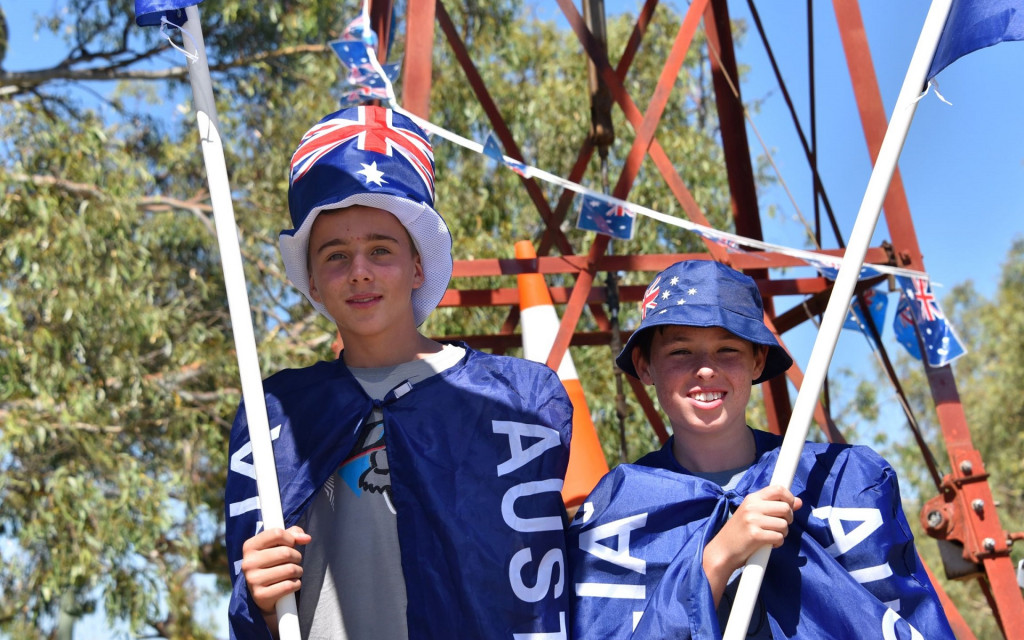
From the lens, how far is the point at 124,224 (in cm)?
878

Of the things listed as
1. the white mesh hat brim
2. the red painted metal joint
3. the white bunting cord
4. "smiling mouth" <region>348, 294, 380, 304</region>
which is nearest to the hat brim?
the white mesh hat brim

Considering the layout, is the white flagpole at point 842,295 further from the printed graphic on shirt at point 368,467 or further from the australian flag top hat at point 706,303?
the printed graphic on shirt at point 368,467

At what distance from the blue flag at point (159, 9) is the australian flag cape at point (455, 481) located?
776 mm

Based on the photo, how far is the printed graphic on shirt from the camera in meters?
2.33

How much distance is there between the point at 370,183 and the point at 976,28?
1.26m

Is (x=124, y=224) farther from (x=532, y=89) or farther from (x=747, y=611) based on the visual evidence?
(x=747, y=611)

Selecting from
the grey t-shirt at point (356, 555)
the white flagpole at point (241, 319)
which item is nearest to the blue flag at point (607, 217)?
the grey t-shirt at point (356, 555)

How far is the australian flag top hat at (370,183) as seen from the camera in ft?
7.91

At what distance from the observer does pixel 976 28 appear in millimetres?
2326

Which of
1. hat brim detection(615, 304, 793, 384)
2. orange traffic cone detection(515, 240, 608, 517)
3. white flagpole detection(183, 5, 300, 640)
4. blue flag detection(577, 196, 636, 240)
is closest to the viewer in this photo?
white flagpole detection(183, 5, 300, 640)

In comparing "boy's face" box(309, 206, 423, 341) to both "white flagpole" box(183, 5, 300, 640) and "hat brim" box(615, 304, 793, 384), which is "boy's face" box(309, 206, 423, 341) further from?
"hat brim" box(615, 304, 793, 384)

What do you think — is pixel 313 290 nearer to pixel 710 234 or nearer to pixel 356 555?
pixel 356 555

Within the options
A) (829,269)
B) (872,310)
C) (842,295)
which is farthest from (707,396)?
(872,310)

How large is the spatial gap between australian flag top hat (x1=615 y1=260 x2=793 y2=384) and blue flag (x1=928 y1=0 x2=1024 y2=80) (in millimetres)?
601
